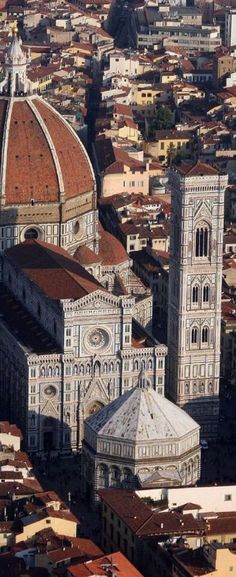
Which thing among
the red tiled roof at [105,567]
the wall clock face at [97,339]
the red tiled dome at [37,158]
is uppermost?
the red tiled dome at [37,158]

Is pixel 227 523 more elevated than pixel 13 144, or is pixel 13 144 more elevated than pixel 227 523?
pixel 13 144

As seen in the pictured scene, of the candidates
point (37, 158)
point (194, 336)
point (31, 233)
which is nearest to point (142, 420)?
point (194, 336)

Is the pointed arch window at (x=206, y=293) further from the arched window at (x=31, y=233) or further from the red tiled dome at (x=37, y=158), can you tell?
the arched window at (x=31, y=233)

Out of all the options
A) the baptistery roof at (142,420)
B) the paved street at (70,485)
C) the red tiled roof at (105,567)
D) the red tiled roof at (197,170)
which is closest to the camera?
the red tiled roof at (105,567)

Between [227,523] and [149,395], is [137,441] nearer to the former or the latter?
[149,395]

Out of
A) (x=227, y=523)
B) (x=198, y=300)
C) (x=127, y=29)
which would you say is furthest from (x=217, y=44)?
(x=227, y=523)

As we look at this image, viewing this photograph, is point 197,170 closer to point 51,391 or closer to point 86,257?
point 51,391

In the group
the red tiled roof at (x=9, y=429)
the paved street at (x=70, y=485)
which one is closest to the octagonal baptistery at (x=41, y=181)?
the paved street at (x=70, y=485)
